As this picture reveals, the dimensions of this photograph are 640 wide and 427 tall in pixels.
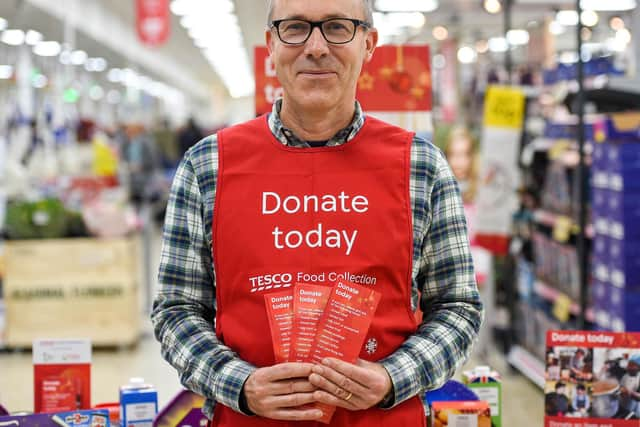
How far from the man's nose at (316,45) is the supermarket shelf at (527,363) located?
3983mm

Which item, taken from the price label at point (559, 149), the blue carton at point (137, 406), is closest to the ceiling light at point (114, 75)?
the price label at point (559, 149)

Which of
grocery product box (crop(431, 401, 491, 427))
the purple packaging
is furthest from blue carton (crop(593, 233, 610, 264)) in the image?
the purple packaging

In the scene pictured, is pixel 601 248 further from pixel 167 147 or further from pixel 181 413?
pixel 167 147

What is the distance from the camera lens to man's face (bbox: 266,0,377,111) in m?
1.62

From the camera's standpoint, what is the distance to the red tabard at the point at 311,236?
1651 mm

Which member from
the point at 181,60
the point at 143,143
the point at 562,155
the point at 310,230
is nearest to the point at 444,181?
the point at 310,230

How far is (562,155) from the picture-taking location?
563 centimetres

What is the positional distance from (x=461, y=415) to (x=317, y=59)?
3.01 feet

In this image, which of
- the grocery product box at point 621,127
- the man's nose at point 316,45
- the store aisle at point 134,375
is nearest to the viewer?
the man's nose at point 316,45

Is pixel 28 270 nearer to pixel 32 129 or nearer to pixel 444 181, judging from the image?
pixel 32 129

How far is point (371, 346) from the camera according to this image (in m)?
1.65

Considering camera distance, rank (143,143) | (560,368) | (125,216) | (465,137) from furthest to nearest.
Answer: (143,143) → (125,216) → (465,137) → (560,368)

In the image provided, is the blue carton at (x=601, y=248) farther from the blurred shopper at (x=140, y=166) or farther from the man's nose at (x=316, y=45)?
the blurred shopper at (x=140, y=166)

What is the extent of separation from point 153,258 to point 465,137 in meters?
6.70
